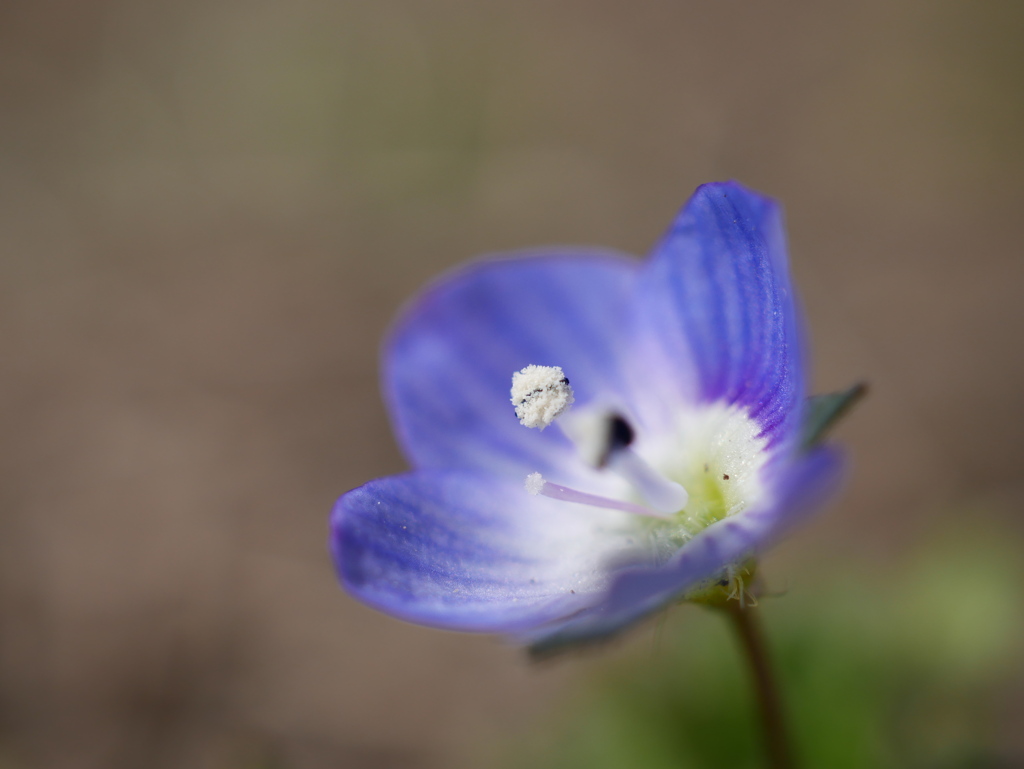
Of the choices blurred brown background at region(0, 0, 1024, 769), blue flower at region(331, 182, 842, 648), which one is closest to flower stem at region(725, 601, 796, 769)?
blue flower at region(331, 182, 842, 648)

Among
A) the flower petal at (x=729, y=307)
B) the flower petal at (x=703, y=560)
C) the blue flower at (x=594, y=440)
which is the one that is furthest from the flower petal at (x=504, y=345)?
the flower petal at (x=703, y=560)

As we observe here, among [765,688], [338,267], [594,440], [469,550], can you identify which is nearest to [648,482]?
[594,440]

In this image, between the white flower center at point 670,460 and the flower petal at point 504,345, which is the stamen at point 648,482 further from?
the flower petal at point 504,345

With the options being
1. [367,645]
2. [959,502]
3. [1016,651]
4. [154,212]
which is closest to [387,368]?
[367,645]

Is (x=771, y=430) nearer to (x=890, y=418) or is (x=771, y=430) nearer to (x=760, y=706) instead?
(x=760, y=706)

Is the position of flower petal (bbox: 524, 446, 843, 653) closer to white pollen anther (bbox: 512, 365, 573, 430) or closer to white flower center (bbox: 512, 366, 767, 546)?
white flower center (bbox: 512, 366, 767, 546)

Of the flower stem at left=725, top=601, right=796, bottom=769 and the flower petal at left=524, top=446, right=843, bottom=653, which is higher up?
the flower petal at left=524, top=446, right=843, bottom=653
